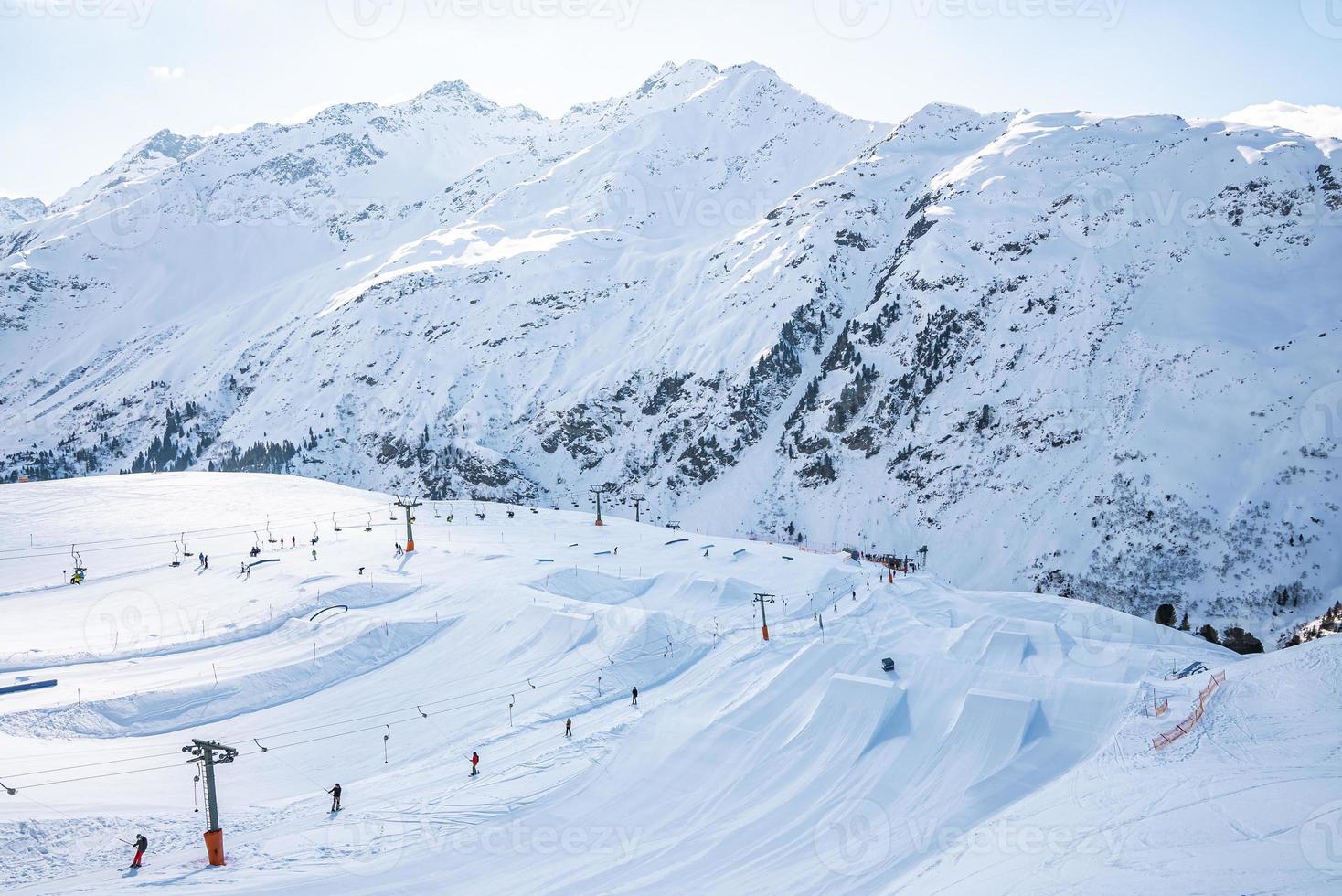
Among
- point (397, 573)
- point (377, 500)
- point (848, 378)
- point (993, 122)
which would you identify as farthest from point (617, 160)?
point (397, 573)

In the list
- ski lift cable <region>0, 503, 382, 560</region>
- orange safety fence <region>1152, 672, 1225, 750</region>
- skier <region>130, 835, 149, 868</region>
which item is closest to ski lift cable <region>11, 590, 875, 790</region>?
skier <region>130, 835, 149, 868</region>

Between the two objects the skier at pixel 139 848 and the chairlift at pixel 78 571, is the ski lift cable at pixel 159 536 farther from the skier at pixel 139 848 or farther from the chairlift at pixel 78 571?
the skier at pixel 139 848

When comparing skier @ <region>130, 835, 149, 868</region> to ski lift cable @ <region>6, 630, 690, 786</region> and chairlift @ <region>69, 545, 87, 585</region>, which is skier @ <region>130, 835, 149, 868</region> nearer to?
ski lift cable @ <region>6, 630, 690, 786</region>

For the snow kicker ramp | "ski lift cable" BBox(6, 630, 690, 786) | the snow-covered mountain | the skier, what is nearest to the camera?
the skier

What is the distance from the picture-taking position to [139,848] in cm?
2023

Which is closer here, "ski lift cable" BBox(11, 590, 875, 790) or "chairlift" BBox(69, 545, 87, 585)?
"ski lift cable" BBox(11, 590, 875, 790)

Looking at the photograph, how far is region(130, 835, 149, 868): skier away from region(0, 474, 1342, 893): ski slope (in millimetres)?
378

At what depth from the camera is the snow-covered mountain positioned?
61344 mm

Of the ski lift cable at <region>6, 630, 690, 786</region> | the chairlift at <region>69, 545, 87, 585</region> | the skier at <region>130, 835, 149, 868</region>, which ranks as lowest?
the ski lift cable at <region>6, 630, 690, 786</region>

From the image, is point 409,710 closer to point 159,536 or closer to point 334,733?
point 334,733

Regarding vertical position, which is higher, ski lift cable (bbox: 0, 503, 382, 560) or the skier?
ski lift cable (bbox: 0, 503, 382, 560)

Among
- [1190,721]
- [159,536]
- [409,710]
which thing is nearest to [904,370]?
[1190,721]

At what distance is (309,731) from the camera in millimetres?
31281

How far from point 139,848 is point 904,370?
83831 millimetres
